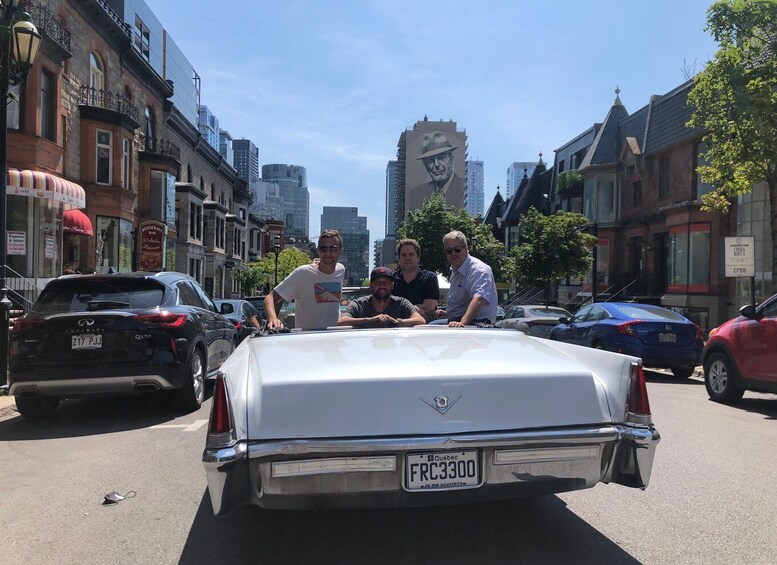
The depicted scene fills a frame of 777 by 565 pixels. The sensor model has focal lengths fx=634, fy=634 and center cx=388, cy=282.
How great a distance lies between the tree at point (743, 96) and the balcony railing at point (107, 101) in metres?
20.9

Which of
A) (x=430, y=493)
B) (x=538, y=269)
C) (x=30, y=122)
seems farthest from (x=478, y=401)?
(x=538, y=269)

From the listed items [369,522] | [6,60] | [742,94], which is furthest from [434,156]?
[369,522]

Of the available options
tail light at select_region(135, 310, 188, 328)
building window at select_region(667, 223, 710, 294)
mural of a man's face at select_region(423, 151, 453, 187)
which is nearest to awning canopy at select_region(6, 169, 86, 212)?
tail light at select_region(135, 310, 188, 328)

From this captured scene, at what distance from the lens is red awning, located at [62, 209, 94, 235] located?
21.4 metres

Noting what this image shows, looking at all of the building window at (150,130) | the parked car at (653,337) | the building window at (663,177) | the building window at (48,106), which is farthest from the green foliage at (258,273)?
the parked car at (653,337)

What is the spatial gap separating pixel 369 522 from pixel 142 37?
152 feet

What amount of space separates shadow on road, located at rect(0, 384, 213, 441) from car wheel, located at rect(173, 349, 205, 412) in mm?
179

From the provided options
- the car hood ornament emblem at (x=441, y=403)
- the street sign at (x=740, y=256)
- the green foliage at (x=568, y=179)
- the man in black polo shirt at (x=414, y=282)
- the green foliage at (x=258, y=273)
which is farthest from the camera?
the green foliage at (x=258, y=273)

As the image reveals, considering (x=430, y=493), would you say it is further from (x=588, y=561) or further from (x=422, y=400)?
(x=588, y=561)

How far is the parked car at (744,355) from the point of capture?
25.9ft

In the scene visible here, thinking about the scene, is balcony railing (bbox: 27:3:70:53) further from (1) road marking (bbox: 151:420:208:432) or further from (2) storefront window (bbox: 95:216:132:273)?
(1) road marking (bbox: 151:420:208:432)

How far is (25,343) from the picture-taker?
6727mm

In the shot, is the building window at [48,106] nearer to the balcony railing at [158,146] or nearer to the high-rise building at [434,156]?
the balcony railing at [158,146]

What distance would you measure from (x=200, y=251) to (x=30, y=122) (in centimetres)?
2197
